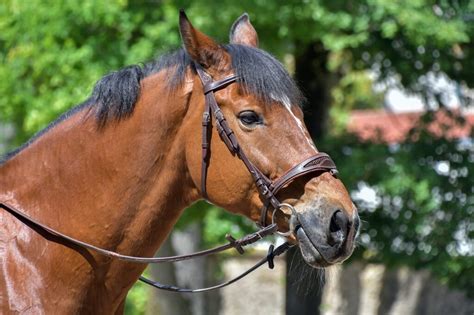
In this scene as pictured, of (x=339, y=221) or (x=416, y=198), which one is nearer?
(x=339, y=221)

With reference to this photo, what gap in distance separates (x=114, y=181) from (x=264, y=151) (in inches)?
26.1

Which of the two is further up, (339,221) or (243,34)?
(243,34)

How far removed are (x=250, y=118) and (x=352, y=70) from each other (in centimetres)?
689

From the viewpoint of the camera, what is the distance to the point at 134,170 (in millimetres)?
4137

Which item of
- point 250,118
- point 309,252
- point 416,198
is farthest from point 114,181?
point 416,198

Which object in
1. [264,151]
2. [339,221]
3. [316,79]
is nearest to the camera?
[339,221]

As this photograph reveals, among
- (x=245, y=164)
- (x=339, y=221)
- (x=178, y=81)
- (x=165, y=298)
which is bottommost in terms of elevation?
(x=165, y=298)

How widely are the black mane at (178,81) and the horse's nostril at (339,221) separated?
55 cm

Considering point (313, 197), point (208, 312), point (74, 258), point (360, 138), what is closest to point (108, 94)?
point (74, 258)

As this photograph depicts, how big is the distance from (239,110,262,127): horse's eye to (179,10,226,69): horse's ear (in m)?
0.28

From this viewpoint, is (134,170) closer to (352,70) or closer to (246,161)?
(246,161)

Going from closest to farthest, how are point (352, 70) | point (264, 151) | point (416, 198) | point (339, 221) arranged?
point (339, 221), point (264, 151), point (416, 198), point (352, 70)

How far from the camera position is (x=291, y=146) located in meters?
3.98

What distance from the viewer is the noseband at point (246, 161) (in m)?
3.92
